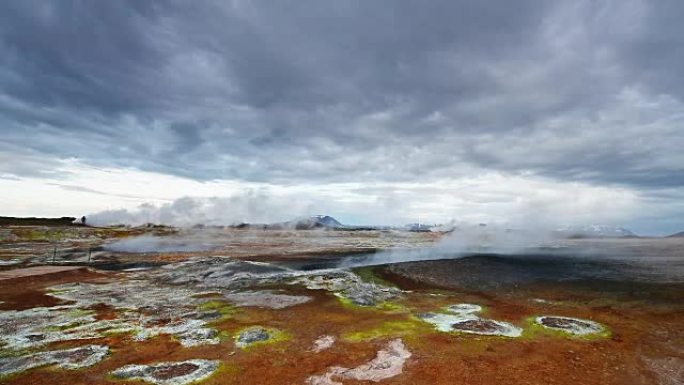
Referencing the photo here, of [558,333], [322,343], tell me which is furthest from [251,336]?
[558,333]

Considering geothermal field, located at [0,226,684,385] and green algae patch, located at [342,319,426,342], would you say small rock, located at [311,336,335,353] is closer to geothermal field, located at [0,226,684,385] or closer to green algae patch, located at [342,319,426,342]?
geothermal field, located at [0,226,684,385]

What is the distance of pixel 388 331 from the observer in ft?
71.5

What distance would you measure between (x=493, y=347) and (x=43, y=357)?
20.5m

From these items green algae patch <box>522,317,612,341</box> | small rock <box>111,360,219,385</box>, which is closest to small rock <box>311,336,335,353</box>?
small rock <box>111,360,219,385</box>

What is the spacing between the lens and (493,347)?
1898 centimetres

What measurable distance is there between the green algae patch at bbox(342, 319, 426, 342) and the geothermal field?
0.35 ft

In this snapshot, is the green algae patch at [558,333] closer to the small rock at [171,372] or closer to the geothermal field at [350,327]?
the geothermal field at [350,327]

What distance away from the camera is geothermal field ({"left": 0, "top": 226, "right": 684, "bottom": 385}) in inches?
649

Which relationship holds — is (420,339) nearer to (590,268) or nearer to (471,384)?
(471,384)

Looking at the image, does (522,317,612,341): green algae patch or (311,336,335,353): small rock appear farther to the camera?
(522,317,612,341): green algae patch

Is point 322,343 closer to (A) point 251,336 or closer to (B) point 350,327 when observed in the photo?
(B) point 350,327

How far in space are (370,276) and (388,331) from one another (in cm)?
1827

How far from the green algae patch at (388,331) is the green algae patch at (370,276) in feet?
42.5

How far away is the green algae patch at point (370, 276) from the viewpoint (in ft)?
121
